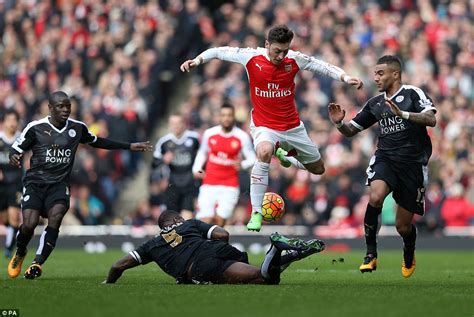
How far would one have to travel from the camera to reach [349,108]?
2750 centimetres

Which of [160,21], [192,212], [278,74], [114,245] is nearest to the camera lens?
[278,74]

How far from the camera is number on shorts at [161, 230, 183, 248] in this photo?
47.8ft

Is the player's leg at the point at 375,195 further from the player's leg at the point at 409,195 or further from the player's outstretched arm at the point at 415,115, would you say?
the player's outstretched arm at the point at 415,115

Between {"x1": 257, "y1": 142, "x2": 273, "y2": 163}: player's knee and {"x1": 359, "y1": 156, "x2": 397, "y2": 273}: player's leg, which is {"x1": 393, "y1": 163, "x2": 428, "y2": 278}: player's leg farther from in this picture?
{"x1": 257, "y1": 142, "x2": 273, "y2": 163}: player's knee

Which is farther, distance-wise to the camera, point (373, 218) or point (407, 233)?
point (407, 233)

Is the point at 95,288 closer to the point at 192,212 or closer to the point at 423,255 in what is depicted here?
the point at 192,212

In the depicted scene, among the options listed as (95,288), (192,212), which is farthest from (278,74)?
(192,212)

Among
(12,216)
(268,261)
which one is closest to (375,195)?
(268,261)

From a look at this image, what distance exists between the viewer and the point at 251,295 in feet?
42.9

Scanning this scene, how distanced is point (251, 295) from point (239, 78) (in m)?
16.3

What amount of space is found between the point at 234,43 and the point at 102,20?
4.36 m

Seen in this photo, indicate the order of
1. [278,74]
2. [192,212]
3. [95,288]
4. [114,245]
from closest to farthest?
[95,288] < [278,74] < [192,212] < [114,245]

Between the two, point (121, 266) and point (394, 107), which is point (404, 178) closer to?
point (394, 107)

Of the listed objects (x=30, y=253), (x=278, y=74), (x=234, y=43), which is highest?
(x=234, y=43)
